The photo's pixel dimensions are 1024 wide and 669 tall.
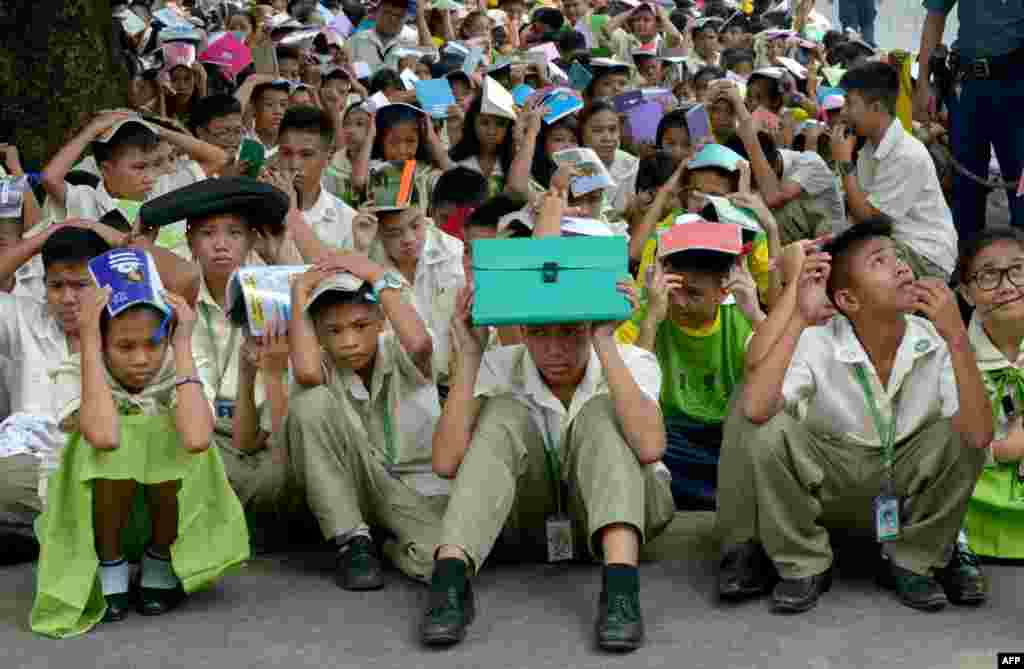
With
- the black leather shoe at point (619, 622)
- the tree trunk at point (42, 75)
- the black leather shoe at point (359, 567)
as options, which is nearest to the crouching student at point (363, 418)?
the black leather shoe at point (359, 567)

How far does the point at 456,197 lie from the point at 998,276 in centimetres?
285

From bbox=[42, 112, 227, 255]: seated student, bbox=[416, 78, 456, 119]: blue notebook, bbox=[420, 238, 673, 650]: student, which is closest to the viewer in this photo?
bbox=[420, 238, 673, 650]: student

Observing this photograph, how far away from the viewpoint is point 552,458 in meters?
4.41

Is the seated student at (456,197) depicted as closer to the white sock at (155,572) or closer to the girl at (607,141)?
the girl at (607,141)

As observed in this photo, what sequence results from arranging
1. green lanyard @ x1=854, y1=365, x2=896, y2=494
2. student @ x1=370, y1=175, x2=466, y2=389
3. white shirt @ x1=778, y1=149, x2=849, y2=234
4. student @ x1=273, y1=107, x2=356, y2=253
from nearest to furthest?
green lanyard @ x1=854, y1=365, x2=896, y2=494 < student @ x1=370, y1=175, x2=466, y2=389 < student @ x1=273, y1=107, x2=356, y2=253 < white shirt @ x1=778, y1=149, x2=849, y2=234

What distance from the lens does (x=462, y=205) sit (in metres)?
6.75

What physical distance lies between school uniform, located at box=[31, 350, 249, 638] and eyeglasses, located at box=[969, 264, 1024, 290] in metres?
2.11

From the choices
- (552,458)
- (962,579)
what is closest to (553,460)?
(552,458)

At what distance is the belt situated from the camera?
6621mm

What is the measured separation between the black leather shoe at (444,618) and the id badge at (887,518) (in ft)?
3.60

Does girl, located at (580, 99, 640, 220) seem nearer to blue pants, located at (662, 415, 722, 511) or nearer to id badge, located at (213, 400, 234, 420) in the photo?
blue pants, located at (662, 415, 722, 511)

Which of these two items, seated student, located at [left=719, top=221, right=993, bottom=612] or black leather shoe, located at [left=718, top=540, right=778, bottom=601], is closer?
seated student, located at [left=719, top=221, right=993, bottom=612]

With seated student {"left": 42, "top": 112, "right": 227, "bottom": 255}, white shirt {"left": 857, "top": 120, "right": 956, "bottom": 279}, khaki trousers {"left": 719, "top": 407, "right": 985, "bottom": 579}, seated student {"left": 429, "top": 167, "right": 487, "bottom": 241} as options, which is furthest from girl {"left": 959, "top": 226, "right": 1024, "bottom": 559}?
seated student {"left": 42, "top": 112, "right": 227, "bottom": 255}

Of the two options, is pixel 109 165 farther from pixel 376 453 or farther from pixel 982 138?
pixel 982 138
